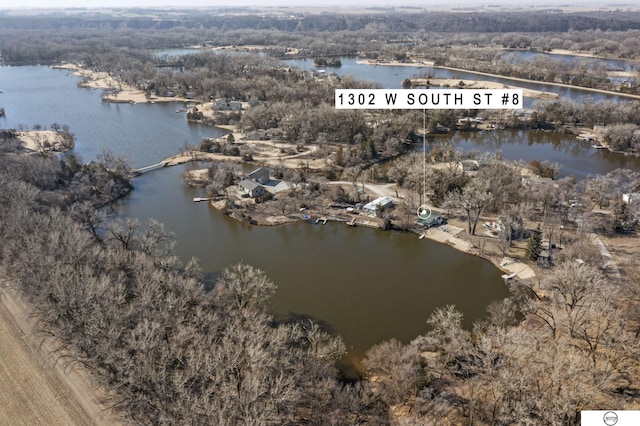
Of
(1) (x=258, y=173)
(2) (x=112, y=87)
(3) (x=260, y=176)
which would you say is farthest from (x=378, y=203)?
(2) (x=112, y=87)

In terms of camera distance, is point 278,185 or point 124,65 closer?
point 278,185

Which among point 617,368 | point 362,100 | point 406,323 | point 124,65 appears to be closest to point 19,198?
point 362,100

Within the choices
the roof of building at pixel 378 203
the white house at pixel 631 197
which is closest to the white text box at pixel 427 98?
the roof of building at pixel 378 203

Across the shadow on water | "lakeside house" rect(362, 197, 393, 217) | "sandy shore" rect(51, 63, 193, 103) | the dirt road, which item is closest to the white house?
"lakeside house" rect(362, 197, 393, 217)

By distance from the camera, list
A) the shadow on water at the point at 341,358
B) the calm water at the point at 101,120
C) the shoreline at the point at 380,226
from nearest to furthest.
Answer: the shadow on water at the point at 341,358
the shoreline at the point at 380,226
the calm water at the point at 101,120

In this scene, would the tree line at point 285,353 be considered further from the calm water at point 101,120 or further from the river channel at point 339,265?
the calm water at point 101,120

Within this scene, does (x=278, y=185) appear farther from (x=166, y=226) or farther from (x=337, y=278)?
(x=337, y=278)
